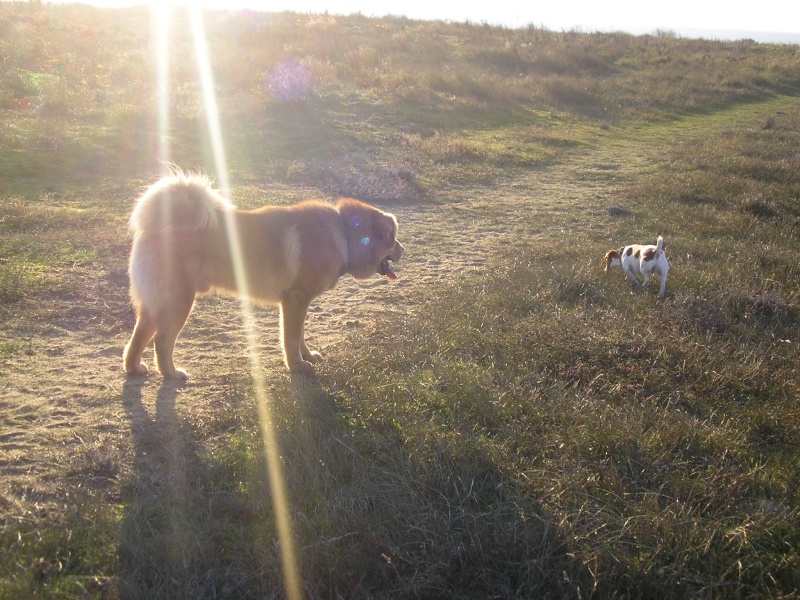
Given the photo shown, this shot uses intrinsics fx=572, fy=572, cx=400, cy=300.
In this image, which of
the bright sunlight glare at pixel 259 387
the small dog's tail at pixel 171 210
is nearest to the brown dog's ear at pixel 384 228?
the bright sunlight glare at pixel 259 387

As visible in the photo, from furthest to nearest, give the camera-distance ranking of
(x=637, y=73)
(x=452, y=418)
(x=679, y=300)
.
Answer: (x=637, y=73) < (x=679, y=300) < (x=452, y=418)

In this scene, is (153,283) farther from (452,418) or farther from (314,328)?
(452,418)

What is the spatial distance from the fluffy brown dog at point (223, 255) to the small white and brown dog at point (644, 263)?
125 inches

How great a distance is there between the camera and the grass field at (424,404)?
2.46 m

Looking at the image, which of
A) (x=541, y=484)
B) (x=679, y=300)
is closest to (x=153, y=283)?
(x=541, y=484)

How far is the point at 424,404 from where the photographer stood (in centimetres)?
371

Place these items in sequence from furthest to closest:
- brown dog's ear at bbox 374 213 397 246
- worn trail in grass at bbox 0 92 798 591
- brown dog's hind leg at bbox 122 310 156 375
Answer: brown dog's ear at bbox 374 213 397 246 < brown dog's hind leg at bbox 122 310 156 375 < worn trail in grass at bbox 0 92 798 591

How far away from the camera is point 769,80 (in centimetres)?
3016

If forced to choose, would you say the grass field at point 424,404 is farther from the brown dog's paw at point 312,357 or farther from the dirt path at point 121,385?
the brown dog's paw at point 312,357

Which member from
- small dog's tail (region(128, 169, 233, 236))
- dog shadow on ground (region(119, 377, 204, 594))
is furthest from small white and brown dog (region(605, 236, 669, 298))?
dog shadow on ground (region(119, 377, 204, 594))

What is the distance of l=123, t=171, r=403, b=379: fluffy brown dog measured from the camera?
3.97m

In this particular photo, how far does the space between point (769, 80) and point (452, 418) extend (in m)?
35.0

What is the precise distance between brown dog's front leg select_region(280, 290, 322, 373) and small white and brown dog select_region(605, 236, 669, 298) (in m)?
3.67

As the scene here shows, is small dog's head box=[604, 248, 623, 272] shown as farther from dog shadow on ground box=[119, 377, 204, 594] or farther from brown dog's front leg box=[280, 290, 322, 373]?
dog shadow on ground box=[119, 377, 204, 594]
